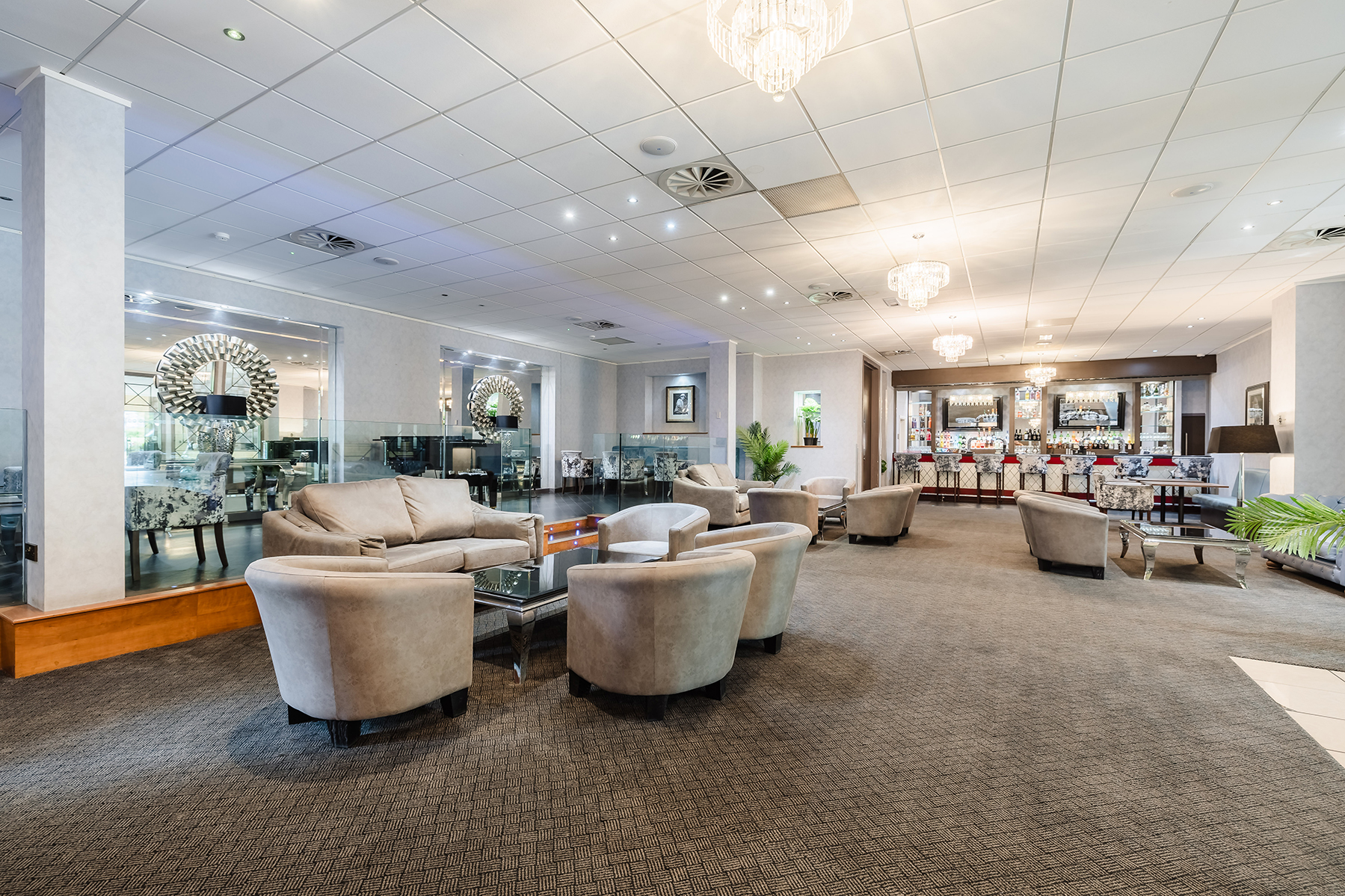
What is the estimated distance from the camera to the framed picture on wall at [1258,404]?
878 cm

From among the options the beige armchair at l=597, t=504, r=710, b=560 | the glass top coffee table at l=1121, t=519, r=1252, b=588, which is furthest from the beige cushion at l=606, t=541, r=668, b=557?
the glass top coffee table at l=1121, t=519, r=1252, b=588

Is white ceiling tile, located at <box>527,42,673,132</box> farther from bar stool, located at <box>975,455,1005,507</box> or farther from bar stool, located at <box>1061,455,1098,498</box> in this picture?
bar stool, located at <box>1061,455,1098,498</box>

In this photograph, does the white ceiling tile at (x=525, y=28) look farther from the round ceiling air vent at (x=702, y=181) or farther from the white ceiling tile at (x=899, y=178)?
the white ceiling tile at (x=899, y=178)

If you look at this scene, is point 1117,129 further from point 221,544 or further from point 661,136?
point 221,544

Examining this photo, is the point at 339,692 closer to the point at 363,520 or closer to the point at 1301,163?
the point at 363,520

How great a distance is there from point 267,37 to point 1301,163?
6508 millimetres

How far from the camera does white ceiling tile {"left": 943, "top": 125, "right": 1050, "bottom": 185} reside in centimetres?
379

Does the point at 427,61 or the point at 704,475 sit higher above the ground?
the point at 427,61

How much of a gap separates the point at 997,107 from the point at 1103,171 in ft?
4.65

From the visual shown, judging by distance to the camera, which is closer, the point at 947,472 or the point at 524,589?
the point at 524,589

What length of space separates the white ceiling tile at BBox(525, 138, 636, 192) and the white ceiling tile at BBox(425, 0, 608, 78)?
83 cm

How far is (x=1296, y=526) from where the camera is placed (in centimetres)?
235

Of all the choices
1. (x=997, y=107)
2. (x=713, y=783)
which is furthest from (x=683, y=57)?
(x=713, y=783)

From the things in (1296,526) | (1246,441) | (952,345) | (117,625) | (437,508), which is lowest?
(117,625)
